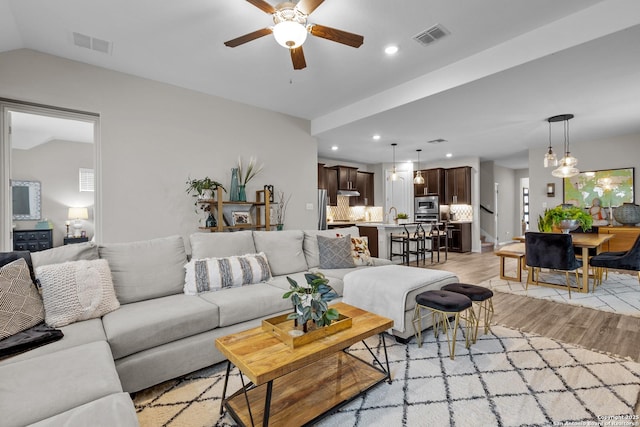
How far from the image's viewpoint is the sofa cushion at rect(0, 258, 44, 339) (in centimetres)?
170

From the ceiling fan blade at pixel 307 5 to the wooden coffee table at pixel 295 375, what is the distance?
A: 84.9 inches

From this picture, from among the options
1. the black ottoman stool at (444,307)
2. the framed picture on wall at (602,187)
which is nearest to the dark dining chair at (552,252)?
the black ottoman stool at (444,307)

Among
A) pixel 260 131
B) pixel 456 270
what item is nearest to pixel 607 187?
pixel 456 270

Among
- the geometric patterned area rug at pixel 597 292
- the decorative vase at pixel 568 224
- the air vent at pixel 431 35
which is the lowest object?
the geometric patterned area rug at pixel 597 292

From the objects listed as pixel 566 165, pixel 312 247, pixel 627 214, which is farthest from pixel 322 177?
pixel 627 214

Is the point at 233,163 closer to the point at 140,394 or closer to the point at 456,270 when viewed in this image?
the point at 140,394

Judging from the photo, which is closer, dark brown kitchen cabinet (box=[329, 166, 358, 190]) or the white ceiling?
the white ceiling

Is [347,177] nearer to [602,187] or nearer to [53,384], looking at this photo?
[602,187]

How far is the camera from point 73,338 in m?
1.77

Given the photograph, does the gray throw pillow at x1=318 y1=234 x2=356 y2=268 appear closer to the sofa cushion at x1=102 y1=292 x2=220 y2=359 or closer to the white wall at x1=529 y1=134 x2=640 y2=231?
the sofa cushion at x1=102 y1=292 x2=220 y2=359

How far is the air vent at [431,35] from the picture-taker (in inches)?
112

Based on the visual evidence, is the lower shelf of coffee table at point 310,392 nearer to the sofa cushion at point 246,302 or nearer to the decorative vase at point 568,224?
the sofa cushion at point 246,302

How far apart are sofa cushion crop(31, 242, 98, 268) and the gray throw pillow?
2221 mm

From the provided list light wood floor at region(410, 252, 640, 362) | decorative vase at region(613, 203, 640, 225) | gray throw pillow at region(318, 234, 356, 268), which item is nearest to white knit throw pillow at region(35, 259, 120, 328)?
gray throw pillow at region(318, 234, 356, 268)
